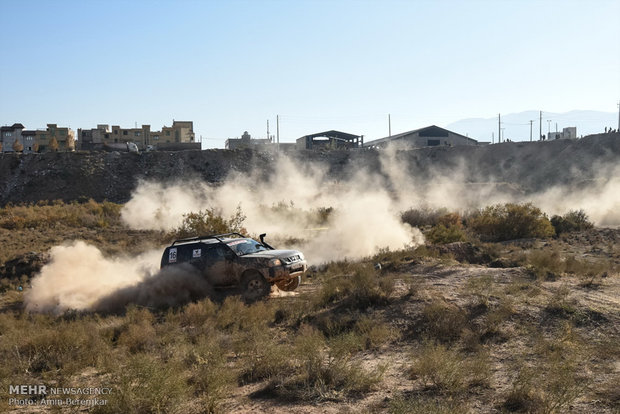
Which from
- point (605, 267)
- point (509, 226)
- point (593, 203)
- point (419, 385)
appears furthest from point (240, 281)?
point (593, 203)

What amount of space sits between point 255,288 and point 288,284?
110 cm

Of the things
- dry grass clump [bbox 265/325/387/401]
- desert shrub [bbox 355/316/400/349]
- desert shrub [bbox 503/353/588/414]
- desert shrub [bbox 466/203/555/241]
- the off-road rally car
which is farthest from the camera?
desert shrub [bbox 466/203/555/241]

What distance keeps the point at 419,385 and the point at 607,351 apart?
11.2ft

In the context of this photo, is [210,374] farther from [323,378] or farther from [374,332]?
[374,332]

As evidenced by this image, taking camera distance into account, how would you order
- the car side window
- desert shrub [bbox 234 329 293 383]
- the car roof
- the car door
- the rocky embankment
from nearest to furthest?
desert shrub [bbox 234 329 293 383], the car door, the car side window, the car roof, the rocky embankment

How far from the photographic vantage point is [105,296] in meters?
14.2

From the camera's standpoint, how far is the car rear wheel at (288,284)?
14125 millimetres

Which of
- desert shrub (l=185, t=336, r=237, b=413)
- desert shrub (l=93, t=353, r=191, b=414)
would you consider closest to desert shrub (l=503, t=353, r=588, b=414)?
desert shrub (l=185, t=336, r=237, b=413)

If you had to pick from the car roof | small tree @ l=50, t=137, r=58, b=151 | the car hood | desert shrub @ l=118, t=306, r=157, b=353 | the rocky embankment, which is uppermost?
small tree @ l=50, t=137, r=58, b=151

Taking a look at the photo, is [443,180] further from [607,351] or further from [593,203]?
[607,351]

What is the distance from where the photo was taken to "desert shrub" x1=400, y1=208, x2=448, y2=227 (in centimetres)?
2965

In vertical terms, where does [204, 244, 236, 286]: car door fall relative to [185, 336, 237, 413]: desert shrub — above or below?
above

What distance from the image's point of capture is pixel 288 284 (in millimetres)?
14391

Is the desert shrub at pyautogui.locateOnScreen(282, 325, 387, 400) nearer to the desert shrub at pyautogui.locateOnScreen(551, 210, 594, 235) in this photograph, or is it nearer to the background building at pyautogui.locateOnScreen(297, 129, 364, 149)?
the desert shrub at pyautogui.locateOnScreen(551, 210, 594, 235)
